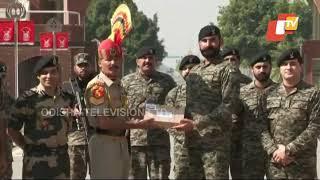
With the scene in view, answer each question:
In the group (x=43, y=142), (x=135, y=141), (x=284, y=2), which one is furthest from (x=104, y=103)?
(x=284, y=2)

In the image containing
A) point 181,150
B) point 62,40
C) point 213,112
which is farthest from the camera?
point 62,40

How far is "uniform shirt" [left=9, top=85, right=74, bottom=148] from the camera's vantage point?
5.98 metres

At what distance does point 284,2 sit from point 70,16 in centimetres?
2818

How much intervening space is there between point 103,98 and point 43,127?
0.84 meters

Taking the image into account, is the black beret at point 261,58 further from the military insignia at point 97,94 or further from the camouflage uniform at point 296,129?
the military insignia at point 97,94

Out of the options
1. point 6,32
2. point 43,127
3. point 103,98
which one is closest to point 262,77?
point 103,98

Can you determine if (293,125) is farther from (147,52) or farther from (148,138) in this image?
(147,52)

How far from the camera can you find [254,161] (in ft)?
22.7

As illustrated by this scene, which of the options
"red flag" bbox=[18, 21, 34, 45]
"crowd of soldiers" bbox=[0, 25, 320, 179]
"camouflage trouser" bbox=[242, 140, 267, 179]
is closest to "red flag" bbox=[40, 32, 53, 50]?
"red flag" bbox=[18, 21, 34, 45]

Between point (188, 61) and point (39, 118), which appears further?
point (188, 61)

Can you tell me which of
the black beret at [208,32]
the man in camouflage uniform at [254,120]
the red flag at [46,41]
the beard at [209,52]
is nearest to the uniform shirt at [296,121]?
the man in camouflage uniform at [254,120]

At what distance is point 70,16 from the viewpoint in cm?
3198

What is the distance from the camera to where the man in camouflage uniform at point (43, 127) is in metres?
5.96

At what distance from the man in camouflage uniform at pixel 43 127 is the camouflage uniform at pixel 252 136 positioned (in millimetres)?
1928
